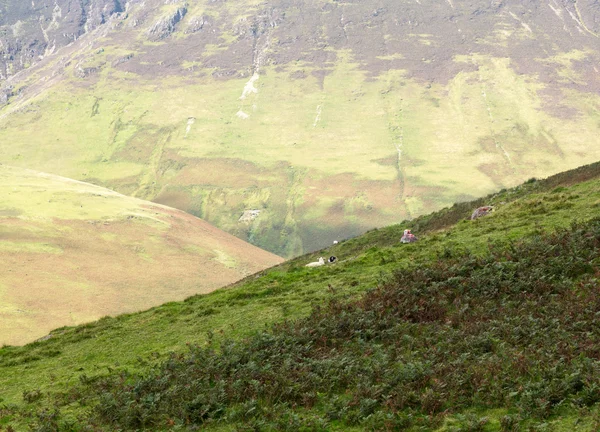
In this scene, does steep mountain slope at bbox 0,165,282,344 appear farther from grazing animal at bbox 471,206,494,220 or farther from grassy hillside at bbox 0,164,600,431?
grazing animal at bbox 471,206,494,220

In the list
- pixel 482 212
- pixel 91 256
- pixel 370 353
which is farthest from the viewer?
pixel 91 256

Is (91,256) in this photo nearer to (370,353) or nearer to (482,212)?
(482,212)

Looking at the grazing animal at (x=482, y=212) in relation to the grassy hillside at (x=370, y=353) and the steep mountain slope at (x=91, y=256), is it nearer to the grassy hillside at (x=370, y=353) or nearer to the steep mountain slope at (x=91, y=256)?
the grassy hillside at (x=370, y=353)

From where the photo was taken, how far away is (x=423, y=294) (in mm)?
18844

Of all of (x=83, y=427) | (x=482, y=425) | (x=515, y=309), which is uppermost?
(x=482, y=425)

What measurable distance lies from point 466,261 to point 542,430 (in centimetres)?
1074

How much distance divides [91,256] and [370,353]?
95.7m

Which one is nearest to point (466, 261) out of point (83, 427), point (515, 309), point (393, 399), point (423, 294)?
point (423, 294)

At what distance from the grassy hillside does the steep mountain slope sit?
156 feet

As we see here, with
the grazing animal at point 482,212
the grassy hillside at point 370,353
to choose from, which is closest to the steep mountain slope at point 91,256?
the grassy hillside at point 370,353

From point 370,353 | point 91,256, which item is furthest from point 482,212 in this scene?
point 91,256

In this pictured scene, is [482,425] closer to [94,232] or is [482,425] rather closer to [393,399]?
[393,399]

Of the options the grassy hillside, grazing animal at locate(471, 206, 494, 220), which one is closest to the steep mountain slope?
the grassy hillside

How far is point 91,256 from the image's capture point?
338 feet
